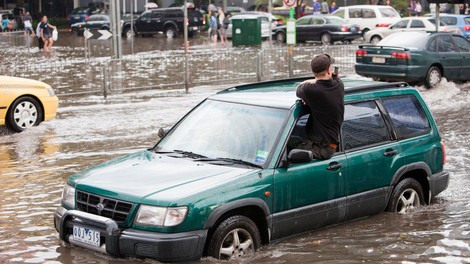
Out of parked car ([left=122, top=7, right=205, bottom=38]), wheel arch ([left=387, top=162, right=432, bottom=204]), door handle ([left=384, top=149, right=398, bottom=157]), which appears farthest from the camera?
parked car ([left=122, top=7, right=205, bottom=38])

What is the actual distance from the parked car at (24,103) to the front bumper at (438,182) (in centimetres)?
845

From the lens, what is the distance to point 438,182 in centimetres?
920

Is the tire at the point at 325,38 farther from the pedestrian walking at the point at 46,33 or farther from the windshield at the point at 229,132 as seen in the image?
the windshield at the point at 229,132

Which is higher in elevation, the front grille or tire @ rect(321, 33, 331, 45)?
the front grille

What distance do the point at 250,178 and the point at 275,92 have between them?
147cm

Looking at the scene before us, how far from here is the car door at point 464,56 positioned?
22.1 metres

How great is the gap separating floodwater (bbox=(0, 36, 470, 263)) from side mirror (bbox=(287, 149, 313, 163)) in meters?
0.80

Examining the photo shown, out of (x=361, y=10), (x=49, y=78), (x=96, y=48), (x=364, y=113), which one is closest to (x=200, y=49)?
(x=96, y=48)

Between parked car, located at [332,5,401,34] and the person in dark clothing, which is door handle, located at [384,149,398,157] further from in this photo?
parked car, located at [332,5,401,34]

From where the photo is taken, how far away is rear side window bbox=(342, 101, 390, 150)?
8.28 m

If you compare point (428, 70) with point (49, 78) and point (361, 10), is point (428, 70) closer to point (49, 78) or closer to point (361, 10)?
point (49, 78)

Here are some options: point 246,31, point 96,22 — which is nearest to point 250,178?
point 246,31

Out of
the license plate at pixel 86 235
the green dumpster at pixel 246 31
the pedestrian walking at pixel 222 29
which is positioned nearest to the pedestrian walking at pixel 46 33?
the green dumpster at pixel 246 31

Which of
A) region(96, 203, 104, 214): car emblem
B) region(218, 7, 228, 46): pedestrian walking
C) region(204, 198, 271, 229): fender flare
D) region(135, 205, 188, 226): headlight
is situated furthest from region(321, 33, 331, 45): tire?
region(135, 205, 188, 226): headlight
